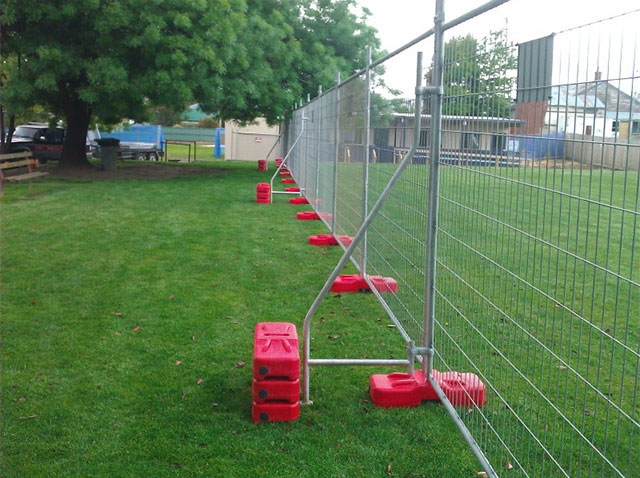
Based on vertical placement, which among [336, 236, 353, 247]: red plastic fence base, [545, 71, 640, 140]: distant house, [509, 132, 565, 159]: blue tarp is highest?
[545, 71, 640, 140]: distant house

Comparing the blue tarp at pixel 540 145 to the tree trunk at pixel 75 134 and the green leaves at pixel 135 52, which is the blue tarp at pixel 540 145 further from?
the tree trunk at pixel 75 134

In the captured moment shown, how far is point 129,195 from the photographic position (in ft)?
54.0

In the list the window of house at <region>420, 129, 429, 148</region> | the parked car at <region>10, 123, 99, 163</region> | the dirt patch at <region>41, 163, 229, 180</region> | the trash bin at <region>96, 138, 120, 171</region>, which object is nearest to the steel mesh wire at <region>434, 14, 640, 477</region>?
the window of house at <region>420, 129, 429, 148</region>

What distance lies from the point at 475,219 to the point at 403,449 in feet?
4.04

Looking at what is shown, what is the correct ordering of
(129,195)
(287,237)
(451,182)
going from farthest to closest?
(129,195), (287,237), (451,182)

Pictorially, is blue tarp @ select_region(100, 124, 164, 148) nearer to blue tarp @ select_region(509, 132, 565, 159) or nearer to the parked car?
the parked car

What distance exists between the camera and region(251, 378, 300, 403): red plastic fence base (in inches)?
159

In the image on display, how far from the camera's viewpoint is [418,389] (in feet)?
14.2

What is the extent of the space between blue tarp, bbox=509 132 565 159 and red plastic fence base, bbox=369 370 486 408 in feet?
4.69

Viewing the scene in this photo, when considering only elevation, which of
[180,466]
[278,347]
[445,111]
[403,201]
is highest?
[445,111]

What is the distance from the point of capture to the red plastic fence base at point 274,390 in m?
4.03

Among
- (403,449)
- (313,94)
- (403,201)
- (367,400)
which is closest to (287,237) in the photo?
(403,201)

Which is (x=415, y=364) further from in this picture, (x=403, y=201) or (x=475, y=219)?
(x=475, y=219)

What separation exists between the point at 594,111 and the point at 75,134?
2265 cm
